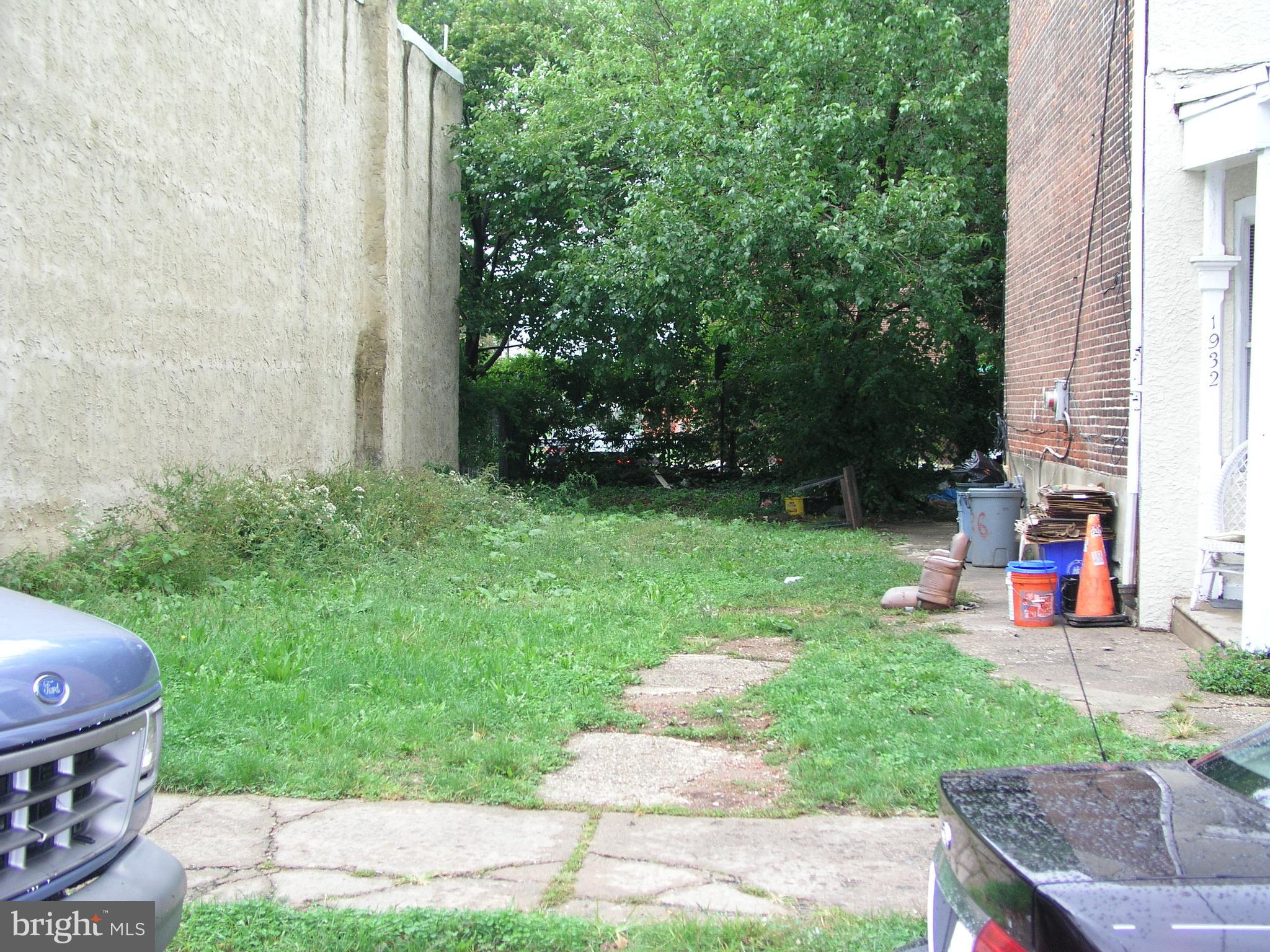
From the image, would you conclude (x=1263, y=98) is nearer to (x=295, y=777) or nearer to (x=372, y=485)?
(x=295, y=777)

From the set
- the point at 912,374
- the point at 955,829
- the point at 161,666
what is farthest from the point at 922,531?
the point at 955,829

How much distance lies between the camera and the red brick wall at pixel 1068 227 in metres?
8.63

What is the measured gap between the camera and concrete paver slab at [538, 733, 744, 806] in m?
4.66

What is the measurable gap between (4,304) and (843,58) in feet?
39.6

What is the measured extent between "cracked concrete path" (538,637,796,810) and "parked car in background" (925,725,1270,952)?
220 cm

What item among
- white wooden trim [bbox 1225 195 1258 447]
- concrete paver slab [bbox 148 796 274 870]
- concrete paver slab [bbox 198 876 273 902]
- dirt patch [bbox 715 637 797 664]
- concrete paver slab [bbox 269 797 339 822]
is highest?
white wooden trim [bbox 1225 195 1258 447]

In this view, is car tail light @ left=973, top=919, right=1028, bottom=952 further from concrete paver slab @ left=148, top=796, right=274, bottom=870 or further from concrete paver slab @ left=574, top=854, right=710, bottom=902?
concrete paver slab @ left=148, top=796, right=274, bottom=870

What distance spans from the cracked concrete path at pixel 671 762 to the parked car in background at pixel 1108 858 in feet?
7.22

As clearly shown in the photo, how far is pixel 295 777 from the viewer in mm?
4660

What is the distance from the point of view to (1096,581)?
8.32 meters

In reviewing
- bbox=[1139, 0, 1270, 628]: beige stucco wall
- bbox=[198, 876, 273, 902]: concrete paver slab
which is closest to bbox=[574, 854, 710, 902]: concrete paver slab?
bbox=[198, 876, 273, 902]: concrete paver slab

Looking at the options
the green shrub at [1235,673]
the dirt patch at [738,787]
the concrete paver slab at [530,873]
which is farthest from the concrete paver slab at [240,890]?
the green shrub at [1235,673]

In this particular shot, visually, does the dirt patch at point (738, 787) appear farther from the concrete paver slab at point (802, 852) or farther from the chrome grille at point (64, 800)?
the chrome grille at point (64, 800)
